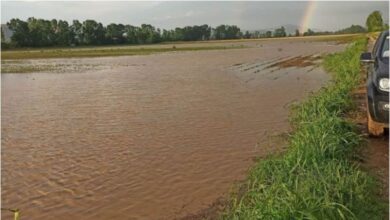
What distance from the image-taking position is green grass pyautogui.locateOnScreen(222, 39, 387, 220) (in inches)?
142

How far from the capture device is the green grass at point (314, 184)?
3.60 metres

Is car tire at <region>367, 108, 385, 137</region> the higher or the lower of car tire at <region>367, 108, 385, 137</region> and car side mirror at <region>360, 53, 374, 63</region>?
the lower

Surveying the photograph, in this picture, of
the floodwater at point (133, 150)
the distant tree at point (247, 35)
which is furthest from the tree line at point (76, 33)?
the floodwater at point (133, 150)

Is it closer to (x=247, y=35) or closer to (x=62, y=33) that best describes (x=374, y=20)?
(x=62, y=33)

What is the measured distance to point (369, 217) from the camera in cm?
384

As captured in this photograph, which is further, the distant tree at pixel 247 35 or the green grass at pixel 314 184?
the distant tree at pixel 247 35

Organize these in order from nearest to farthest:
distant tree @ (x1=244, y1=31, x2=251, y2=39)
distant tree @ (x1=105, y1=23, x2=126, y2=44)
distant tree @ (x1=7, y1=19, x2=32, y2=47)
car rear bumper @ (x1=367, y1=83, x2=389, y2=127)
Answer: car rear bumper @ (x1=367, y1=83, x2=389, y2=127) < distant tree @ (x1=7, y1=19, x2=32, y2=47) < distant tree @ (x1=105, y1=23, x2=126, y2=44) < distant tree @ (x1=244, y1=31, x2=251, y2=39)

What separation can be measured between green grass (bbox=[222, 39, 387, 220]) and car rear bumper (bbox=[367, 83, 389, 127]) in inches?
15.3

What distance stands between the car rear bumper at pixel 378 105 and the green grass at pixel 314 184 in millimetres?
388

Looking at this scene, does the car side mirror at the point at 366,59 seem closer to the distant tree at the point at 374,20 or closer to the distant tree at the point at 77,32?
the distant tree at the point at 374,20

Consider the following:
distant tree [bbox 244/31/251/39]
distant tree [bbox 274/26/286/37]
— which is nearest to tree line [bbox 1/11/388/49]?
distant tree [bbox 244/31/251/39]

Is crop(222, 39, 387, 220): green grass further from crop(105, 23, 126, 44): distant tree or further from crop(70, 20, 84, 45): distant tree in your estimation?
crop(105, 23, 126, 44): distant tree

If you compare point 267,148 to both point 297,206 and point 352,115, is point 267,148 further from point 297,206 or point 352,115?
point 297,206

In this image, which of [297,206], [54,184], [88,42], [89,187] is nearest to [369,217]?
[297,206]
